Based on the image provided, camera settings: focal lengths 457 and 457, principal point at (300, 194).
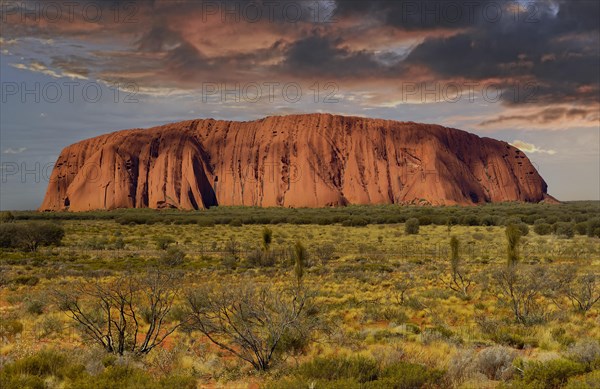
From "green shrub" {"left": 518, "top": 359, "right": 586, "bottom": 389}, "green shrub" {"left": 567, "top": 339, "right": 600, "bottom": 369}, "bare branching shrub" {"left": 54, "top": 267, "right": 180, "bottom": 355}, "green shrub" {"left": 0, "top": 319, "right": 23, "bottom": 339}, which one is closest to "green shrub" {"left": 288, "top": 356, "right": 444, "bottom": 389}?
"green shrub" {"left": 518, "top": 359, "right": 586, "bottom": 389}

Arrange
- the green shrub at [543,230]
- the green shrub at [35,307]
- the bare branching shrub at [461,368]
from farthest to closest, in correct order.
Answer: the green shrub at [543,230] < the green shrub at [35,307] < the bare branching shrub at [461,368]

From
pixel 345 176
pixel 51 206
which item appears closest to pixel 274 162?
pixel 345 176

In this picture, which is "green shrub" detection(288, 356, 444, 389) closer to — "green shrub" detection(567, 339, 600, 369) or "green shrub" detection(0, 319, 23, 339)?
"green shrub" detection(567, 339, 600, 369)

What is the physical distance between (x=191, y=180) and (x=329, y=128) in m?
40.8

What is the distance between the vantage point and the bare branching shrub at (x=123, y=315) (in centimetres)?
950

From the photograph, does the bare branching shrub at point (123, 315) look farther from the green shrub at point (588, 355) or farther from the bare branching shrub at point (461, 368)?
the green shrub at point (588, 355)

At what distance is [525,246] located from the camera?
3484 centimetres

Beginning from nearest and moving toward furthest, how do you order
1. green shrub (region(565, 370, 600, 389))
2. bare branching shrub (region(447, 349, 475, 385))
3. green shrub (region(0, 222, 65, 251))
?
1. green shrub (region(565, 370, 600, 389))
2. bare branching shrub (region(447, 349, 475, 385))
3. green shrub (region(0, 222, 65, 251))

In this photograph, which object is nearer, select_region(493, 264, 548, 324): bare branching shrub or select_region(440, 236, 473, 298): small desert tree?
select_region(493, 264, 548, 324): bare branching shrub

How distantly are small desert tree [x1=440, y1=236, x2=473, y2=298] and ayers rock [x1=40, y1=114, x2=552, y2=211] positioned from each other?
87403 mm

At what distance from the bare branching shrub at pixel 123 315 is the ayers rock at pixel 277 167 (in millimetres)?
96038

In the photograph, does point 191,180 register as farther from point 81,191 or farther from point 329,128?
point 329,128

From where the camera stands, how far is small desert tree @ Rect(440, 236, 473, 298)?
56.3ft

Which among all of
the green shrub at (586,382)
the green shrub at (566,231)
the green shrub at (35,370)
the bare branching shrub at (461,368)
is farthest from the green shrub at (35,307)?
the green shrub at (566,231)
